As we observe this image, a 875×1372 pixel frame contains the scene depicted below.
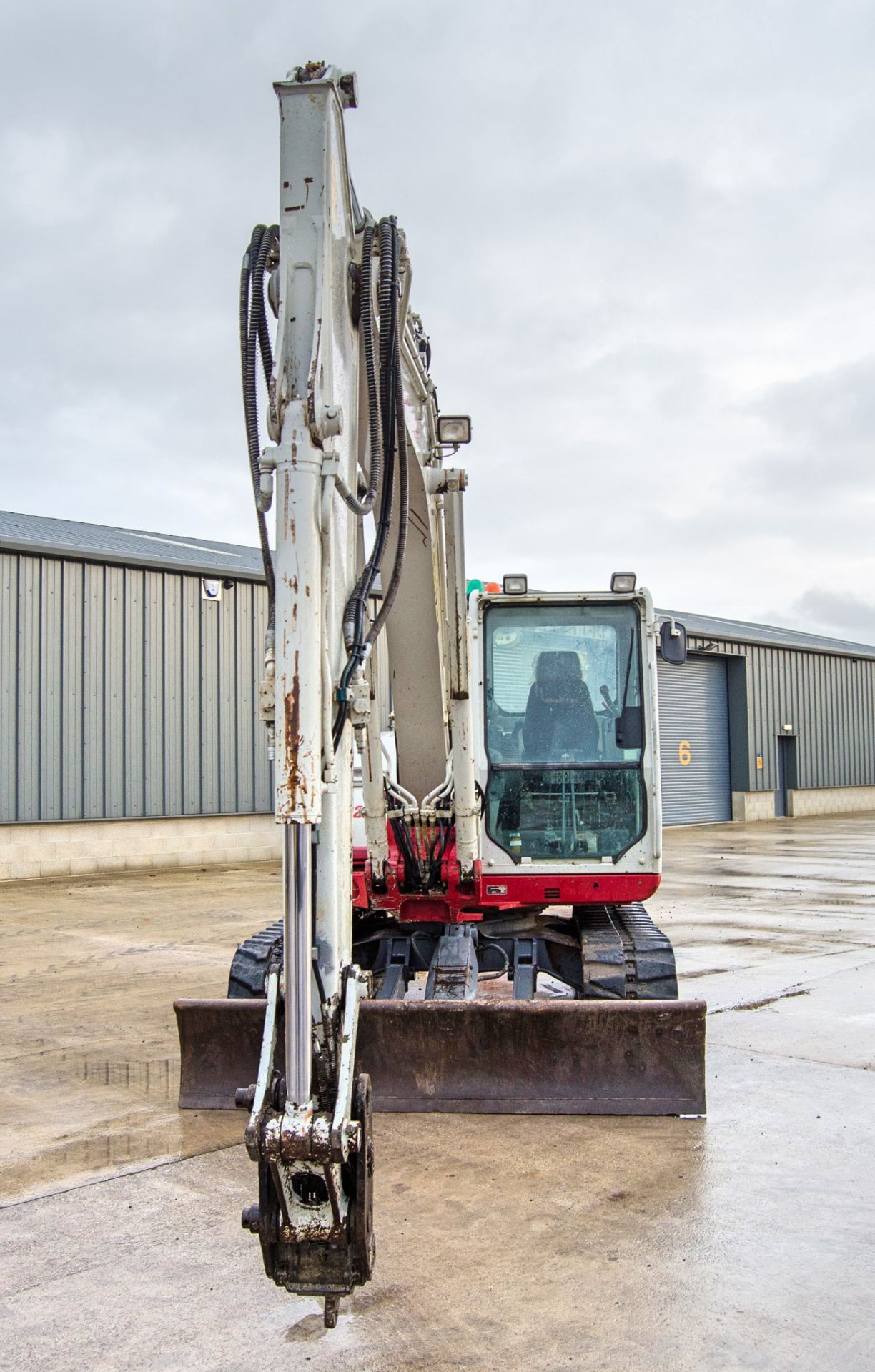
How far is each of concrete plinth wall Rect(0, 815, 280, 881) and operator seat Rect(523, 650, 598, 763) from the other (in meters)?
11.5

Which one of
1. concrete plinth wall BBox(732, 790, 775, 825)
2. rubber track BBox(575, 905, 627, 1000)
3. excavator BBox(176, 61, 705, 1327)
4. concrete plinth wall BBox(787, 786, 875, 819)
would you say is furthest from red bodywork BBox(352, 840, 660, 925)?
concrete plinth wall BBox(787, 786, 875, 819)

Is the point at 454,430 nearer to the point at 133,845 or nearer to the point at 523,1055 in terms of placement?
the point at 523,1055

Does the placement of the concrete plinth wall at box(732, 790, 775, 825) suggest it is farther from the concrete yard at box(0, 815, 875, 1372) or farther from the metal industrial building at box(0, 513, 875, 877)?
the concrete yard at box(0, 815, 875, 1372)

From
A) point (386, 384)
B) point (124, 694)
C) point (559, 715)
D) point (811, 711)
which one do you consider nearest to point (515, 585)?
point (559, 715)

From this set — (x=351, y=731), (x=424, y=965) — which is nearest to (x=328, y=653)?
(x=351, y=731)

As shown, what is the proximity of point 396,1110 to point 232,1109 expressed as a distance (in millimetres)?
777

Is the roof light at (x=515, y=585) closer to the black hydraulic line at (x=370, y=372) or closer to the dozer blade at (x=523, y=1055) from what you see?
the dozer blade at (x=523, y=1055)

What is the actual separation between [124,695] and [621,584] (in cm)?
1235

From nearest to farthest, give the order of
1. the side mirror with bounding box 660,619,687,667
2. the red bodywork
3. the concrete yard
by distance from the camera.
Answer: the concrete yard
the side mirror with bounding box 660,619,687,667
the red bodywork

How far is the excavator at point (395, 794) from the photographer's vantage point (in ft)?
10.7

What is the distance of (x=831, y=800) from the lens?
35594 millimetres

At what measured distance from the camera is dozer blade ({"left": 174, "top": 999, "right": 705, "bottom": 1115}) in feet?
17.7

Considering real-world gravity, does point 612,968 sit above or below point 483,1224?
above

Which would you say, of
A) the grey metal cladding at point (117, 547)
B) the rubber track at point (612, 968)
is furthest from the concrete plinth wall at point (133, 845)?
the rubber track at point (612, 968)
